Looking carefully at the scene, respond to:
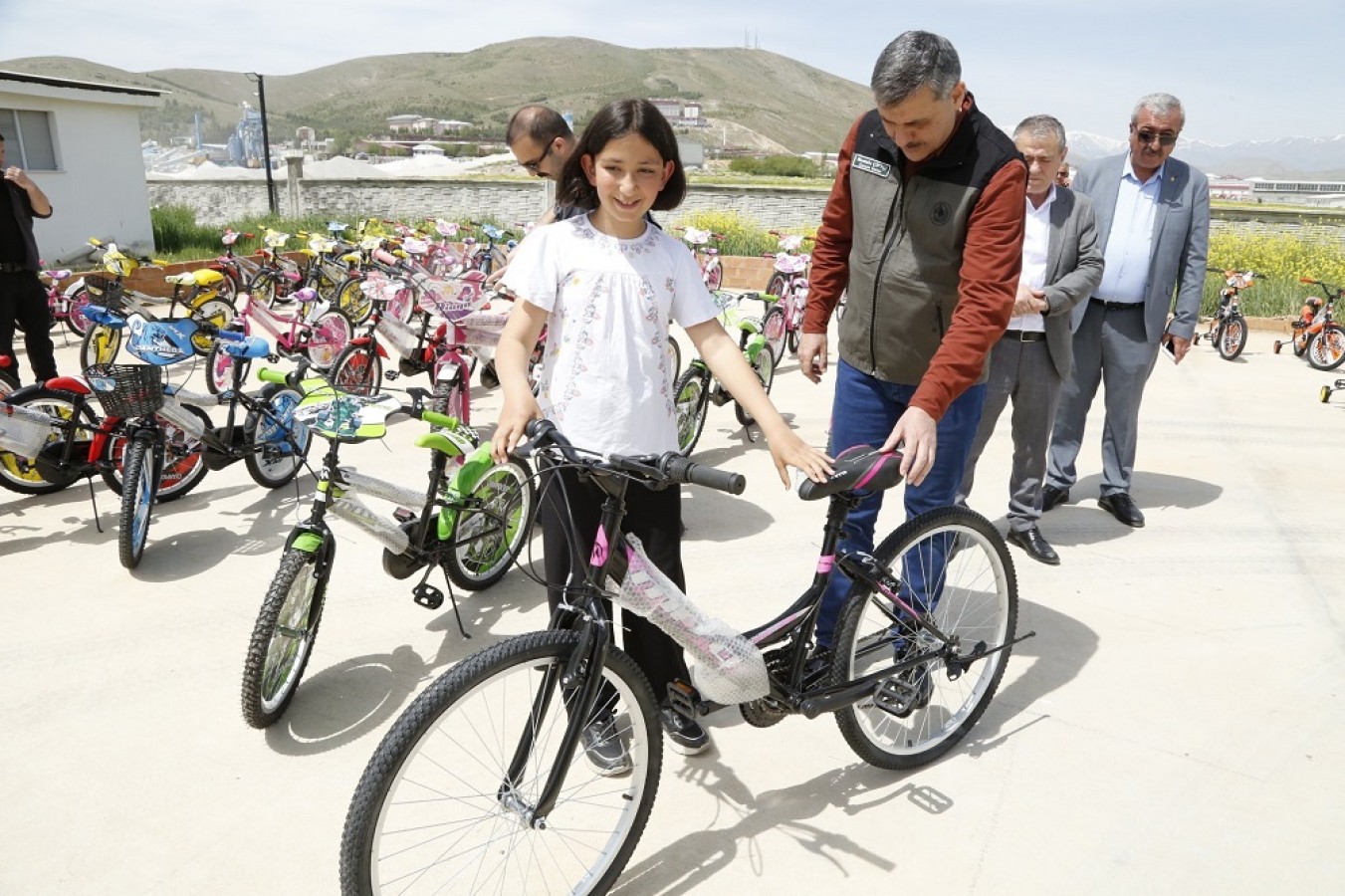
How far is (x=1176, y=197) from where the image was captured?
4137mm

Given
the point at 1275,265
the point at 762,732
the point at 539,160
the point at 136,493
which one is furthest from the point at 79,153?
the point at 1275,265

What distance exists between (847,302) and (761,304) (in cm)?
751

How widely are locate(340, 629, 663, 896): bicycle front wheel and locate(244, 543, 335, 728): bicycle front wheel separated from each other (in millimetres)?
549

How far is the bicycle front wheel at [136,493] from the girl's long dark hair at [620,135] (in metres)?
2.40

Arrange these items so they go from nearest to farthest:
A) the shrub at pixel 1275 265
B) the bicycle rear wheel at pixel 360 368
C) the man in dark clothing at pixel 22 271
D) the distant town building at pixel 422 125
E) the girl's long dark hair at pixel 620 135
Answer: the girl's long dark hair at pixel 620 135
the man in dark clothing at pixel 22 271
the bicycle rear wheel at pixel 360 368
the shrub at pixel 1275 265
the distant town building at pixel 422 125

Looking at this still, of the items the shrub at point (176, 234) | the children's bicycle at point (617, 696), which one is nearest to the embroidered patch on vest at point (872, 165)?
the children's bicycle at point (617, 696)

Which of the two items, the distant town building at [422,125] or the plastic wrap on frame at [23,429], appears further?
the distant town building at [422,125]

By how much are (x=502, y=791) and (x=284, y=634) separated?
3.50ft

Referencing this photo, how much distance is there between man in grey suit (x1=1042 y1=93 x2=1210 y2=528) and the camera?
4102mm

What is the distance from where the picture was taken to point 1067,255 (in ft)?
12.5

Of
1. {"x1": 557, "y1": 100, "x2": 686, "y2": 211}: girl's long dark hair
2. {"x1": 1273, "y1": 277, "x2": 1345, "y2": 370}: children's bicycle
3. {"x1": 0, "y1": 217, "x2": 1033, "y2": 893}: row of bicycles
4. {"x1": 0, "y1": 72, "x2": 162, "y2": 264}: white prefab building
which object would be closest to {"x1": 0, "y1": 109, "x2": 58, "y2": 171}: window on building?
{"x1": 0, "y1": 72, "x2": 162, "y2": 264}: white prefab building

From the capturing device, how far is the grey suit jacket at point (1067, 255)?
12.4 feet

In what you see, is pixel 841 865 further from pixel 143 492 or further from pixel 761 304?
pixel 761 304

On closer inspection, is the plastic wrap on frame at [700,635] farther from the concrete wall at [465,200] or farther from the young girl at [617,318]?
the concrete wall at [465,200]
